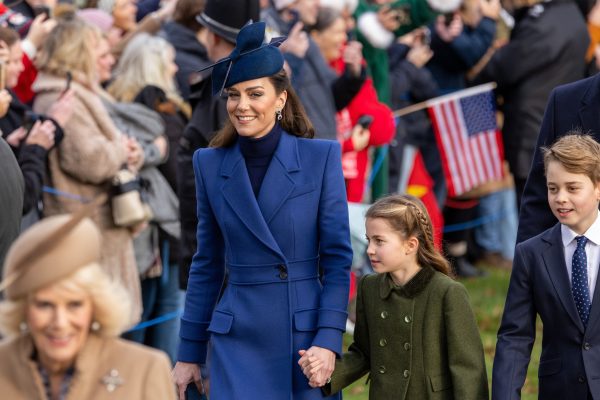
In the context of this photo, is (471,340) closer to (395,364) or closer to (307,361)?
(395,364)

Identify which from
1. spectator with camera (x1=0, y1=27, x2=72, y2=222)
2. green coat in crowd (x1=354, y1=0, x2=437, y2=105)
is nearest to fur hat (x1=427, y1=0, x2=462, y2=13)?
green coat in crowd (x1=354, y1=0, x2=437, y2=105)

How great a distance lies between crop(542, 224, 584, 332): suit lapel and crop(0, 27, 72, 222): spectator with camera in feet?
10.4

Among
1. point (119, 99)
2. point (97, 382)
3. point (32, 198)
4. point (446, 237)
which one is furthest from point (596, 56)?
point (97, 382)

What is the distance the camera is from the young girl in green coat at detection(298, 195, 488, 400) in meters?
5.62

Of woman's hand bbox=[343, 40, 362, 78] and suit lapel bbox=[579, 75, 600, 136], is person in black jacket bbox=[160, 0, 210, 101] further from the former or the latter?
suit lapel bbox=[579, 75, 600, 136]

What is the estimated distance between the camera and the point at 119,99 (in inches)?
374

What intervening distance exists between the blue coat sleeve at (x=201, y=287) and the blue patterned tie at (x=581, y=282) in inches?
58.8

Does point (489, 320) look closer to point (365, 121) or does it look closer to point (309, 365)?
point (365, 121)

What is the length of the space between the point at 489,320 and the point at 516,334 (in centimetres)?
539

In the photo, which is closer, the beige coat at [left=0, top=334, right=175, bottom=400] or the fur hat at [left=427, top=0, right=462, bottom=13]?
the beige coat at [left=0, top=334, right=175, bottom=400]

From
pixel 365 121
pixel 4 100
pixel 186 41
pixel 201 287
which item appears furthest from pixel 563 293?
pixel 186 41

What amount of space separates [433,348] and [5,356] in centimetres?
211

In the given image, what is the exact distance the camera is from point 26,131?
7.92 metres

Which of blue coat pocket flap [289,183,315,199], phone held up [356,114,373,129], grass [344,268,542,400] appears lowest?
grass [344,268,542,400]
